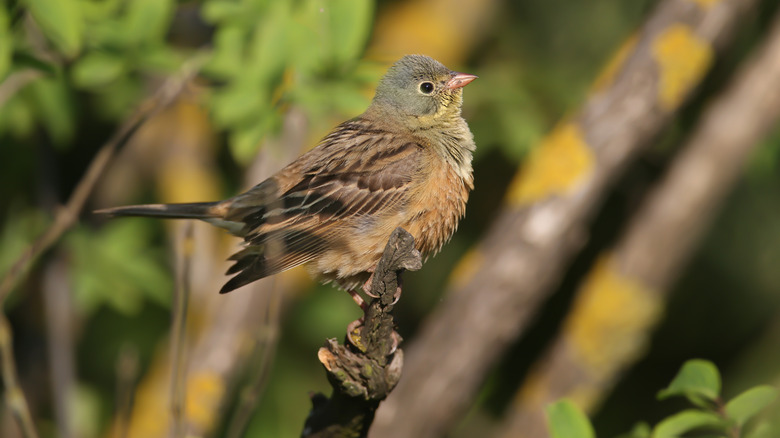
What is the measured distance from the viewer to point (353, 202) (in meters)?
3.64

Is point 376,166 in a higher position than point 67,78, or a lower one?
lower

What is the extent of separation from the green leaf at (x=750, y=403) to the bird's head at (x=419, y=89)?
1830 millimetres

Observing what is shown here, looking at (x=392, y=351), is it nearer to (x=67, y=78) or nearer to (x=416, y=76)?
(x=416, y=76)

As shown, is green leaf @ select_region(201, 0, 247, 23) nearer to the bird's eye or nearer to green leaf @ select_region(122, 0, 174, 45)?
green leaf @ select_region(122, 0, 174, 45)

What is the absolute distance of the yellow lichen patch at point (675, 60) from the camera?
514 cm

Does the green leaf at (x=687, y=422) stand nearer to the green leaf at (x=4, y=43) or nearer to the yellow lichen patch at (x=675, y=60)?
the green leaf at (x=4, y=43)

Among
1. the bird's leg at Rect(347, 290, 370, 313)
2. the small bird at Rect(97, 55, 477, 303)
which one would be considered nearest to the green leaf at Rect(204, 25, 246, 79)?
the small bird at Rect(97, 55, 477, 303)

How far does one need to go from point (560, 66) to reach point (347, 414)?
4245 mm

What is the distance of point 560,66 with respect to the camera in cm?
645

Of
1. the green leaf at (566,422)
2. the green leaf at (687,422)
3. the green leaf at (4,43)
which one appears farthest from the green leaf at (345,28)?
the green leaf at (687,422)

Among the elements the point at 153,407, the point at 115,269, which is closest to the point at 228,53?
the point at 115,269

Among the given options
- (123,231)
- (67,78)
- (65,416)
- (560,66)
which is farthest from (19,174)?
(560,66)

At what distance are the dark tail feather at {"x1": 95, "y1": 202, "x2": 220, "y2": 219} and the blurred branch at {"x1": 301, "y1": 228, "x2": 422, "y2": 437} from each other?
0.86 meters

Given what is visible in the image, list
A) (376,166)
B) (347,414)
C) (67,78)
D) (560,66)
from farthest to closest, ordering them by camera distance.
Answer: (560,66) → (67,78) → (376,166) → (347,414)
